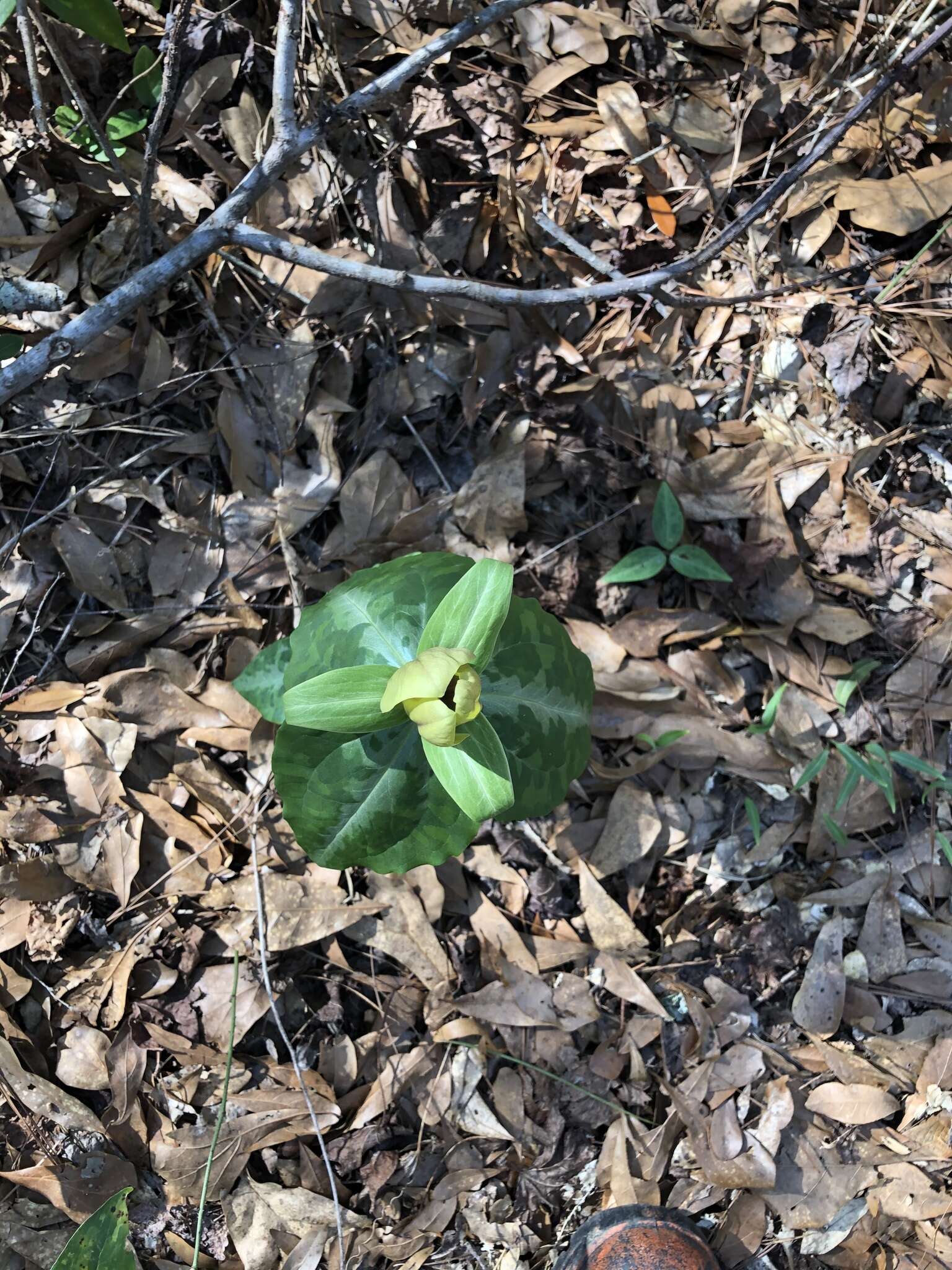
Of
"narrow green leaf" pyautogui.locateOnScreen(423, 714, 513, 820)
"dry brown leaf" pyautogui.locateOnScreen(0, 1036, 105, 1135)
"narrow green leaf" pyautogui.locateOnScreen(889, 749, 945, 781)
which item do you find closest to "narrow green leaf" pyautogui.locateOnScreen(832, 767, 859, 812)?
"narrow green leaf" pyautogui.locateOnScreen(889, 749, 945, 781)

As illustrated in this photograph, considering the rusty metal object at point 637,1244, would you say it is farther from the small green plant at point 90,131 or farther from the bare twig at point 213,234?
the small green plant at point 90,131

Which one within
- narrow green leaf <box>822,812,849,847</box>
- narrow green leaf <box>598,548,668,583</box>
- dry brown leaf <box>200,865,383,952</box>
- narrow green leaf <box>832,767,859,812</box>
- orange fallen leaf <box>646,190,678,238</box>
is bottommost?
narrow green leaf <box>822,812,849,847</box>

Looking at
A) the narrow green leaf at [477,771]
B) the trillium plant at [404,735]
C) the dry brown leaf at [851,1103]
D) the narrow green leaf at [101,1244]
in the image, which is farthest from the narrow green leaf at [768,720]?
the narrow green leaf at [101,1244]

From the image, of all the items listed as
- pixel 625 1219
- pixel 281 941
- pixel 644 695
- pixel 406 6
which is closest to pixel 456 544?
pixel 644 695

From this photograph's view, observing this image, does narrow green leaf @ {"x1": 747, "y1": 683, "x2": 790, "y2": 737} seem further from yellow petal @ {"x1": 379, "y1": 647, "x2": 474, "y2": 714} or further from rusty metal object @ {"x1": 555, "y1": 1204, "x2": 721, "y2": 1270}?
yellow petal @ {"x1": 379, "y1": 647, "x2": 474, "y2": 714}

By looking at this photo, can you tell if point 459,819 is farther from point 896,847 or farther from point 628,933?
point 896,847

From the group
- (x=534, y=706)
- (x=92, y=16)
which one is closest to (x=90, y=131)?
(x=92, y=16)
